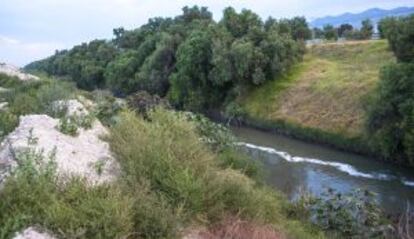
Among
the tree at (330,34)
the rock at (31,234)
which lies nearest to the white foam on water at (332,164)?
the rock at (31,234)

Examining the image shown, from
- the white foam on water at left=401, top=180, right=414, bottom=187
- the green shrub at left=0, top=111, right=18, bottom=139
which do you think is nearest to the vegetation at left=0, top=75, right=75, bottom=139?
the green shrub at left=0, top=111, right=18, bottom=139

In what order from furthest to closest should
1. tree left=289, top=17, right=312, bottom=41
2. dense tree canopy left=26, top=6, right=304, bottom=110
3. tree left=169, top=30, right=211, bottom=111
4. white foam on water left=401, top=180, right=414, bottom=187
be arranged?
tree left=289, top=17, right=312, bottom=41 < tree left=169, top=30, right=211, bottom=111 < dense tree canopy left=26, top=6, right=304, bottom=110 < white foam on water left=401, top=180, right=414, bottom=187

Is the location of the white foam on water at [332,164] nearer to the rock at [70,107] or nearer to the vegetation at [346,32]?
the rock at [70,107]

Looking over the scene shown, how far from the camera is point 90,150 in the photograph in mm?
17750

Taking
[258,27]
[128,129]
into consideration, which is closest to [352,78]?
[258,27]

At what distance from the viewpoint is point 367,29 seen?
8456 centimetres

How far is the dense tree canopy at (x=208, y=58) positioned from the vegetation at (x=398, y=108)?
21344mm

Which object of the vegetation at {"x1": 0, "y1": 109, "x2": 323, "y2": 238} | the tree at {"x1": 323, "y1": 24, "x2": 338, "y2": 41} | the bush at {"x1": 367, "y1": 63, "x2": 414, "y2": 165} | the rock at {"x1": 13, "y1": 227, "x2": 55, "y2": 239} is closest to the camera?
the rock at {"x1": 13, "y1": 227, "x2": 55, "y2": 239}

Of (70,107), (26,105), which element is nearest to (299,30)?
(70,107)

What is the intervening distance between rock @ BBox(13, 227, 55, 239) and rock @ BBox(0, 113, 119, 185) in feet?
7.98

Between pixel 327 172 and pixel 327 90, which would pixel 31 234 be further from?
pixel 327 90

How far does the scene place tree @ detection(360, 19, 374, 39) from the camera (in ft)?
274

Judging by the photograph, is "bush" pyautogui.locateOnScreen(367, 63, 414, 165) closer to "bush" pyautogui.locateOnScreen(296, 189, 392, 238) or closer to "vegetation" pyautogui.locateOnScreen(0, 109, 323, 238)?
"bush" pyautogui.locateOnScreen(296, 189, 392, 238)

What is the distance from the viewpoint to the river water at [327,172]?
1384 inches
